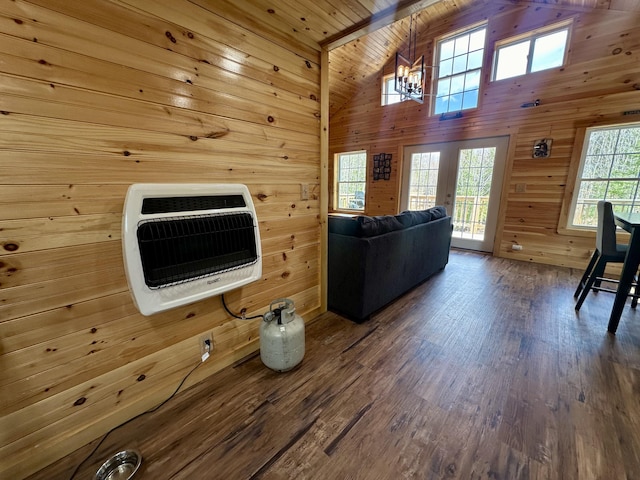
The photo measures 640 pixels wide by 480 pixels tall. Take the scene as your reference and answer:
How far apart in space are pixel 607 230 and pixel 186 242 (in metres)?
3.16

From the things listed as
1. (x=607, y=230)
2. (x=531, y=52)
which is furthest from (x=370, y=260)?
(x=531, y=52)

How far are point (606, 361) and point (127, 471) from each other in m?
2.76

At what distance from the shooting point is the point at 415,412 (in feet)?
4.38

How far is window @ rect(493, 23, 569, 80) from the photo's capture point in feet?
11.7

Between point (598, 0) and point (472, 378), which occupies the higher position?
point (598, 0)

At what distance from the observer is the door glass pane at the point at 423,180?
4.85 meters

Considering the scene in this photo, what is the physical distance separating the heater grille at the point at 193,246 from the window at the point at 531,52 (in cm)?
485

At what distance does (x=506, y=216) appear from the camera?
163 inches

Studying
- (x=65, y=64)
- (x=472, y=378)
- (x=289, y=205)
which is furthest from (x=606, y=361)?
(x=65, y=64)

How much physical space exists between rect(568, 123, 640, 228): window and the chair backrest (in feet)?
6.09

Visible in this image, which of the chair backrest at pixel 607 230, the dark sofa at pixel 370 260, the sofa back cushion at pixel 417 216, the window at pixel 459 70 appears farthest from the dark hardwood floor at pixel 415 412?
the window at pixel 459 70

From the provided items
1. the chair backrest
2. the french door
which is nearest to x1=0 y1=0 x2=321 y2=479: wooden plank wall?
the chair backrest

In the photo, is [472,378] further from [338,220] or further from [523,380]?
[338,220]

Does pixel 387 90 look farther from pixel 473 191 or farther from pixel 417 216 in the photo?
pixel 417 216
